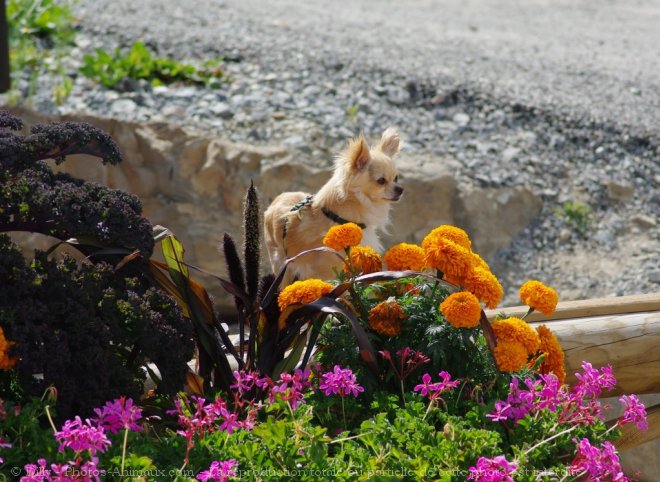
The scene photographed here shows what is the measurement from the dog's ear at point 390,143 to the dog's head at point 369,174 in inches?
4.0

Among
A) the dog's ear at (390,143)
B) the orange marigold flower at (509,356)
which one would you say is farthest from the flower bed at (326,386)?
the dog's ear at (390,143)

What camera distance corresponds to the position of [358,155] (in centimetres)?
485

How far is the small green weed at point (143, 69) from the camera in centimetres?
834

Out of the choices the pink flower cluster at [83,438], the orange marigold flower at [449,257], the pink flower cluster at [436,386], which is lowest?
the pink flower cluster at [436,386]

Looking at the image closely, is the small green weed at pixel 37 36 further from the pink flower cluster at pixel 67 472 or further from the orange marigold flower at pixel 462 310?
the pink flower cluster at pixel 67 472

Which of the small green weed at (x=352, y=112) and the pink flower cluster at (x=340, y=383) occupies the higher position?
the pink flower cluster at (x=340, y=383)

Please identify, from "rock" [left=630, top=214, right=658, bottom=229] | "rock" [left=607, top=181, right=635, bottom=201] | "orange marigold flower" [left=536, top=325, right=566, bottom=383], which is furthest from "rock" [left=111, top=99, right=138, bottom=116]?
"orange marigold flower" [left=536, top=325, right=566, bottom=383]

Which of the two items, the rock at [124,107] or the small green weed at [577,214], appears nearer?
the small green weed at [577,214]

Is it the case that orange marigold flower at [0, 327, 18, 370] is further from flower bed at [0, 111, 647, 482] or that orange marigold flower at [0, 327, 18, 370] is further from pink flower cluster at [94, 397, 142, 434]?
pink flower cluster at [94, 397, 142, 434]

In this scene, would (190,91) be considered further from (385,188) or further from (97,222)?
(97,222)

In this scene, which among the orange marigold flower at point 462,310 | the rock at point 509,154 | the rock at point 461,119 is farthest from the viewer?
the rock at point 461,119

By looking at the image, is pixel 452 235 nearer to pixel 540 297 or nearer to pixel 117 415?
pixel 540 297

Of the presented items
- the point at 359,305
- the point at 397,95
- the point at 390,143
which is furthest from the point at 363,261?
the point at 397,95

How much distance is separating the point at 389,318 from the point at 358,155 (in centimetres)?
221
